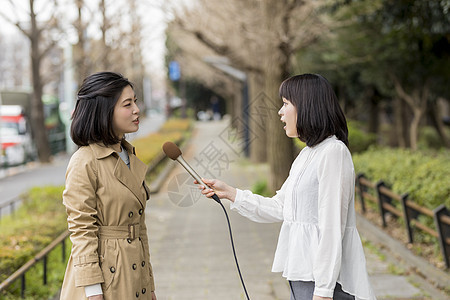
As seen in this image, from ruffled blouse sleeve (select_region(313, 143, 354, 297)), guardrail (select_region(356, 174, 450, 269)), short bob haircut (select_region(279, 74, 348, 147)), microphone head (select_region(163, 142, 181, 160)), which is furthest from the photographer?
guardrail (select_region(356, 174, 450, 269))

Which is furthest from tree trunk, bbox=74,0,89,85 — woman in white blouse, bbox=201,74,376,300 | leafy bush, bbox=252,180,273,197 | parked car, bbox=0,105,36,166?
woman in white blouse, bbox=201,74,376,300

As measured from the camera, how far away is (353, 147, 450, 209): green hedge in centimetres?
637

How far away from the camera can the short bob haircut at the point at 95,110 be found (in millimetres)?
2506

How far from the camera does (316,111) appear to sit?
245 centimetres

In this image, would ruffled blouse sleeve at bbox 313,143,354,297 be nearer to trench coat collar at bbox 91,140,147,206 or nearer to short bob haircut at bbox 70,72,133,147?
trench coat collar at bbox 91,140,147,206

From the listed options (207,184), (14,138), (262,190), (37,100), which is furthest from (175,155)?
(14,138)

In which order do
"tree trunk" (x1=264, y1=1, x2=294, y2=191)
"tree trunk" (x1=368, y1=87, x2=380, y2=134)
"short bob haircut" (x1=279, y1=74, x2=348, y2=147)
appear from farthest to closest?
"tree trunk" (x1=368, y1=87, x2=380, y2=134) → "tree trunk" (x1=264, y1=1, x2=294, y2=191) → "short bob haircut" (x1=279, y1=74, x2=348, y2=147)

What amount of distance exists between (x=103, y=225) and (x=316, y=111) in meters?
1.04

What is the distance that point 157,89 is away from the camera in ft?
363

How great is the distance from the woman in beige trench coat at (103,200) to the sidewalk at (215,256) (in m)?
0.35

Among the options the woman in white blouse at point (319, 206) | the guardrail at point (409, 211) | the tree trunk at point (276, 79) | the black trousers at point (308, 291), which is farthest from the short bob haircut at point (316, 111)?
the tree trunk at point (276, 79)

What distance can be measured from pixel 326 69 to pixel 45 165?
428 inches

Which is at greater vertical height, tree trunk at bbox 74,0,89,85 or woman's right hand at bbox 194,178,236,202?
tree trunk at bbox 74,0,89,85

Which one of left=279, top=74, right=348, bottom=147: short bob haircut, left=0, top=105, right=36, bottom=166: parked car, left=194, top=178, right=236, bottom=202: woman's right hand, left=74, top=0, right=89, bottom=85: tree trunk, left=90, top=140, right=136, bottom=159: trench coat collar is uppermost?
left=74, top=0, right=89, bottom=85: tree trunk
